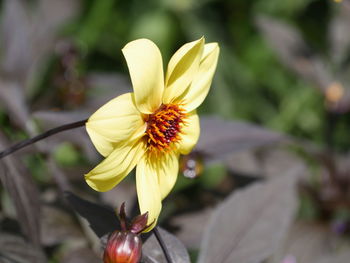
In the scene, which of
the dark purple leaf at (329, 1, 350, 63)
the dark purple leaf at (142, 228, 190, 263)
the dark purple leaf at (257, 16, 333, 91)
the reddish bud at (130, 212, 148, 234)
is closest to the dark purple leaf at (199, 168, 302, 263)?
the dark purple leaf at (142, 228, 190, 263)

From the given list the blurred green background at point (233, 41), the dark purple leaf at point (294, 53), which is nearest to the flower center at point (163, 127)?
the dark purple leaf at point (294, 53)

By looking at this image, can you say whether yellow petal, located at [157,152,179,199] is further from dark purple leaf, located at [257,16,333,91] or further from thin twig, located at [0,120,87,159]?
dark purple leaf, located at [257,16,333,91]

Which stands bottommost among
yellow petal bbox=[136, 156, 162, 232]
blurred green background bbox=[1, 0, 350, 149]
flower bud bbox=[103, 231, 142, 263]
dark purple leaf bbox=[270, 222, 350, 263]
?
dark purple leaf bbox=[270, 222, 350, 263]

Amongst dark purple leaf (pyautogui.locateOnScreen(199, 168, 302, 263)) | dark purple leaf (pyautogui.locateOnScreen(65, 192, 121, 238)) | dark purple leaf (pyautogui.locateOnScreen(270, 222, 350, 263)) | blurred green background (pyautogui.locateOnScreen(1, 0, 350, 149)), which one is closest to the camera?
dark purple leaf (pyautogui.locateOnScreen(65, 192, 121, 238))

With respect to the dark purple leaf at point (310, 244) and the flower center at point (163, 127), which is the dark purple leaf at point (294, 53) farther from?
the flower center at point (163, 127)

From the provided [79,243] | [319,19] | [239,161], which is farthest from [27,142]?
[319,19]

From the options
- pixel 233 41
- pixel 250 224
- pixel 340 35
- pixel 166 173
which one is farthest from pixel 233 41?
pixel 166 173

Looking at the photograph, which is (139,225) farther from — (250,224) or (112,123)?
(250,224)
